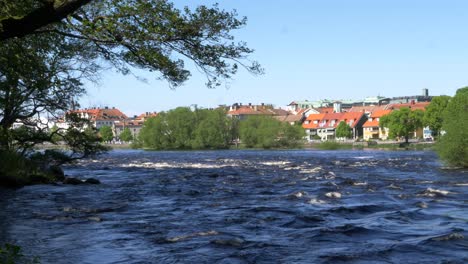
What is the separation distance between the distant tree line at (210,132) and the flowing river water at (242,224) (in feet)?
335

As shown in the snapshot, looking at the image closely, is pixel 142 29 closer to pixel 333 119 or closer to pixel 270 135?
pixel 270 135

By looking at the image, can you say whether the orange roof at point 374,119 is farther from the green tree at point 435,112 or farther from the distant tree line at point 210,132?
the green tree at point 435,112

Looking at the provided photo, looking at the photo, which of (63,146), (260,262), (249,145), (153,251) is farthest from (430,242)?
(249,145)

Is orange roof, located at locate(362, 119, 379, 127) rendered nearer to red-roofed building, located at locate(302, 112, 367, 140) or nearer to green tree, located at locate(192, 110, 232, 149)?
red-roofed building, located at locate(302, 112, 367, 140)

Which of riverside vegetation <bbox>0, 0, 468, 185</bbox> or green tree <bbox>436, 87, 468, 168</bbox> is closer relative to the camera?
riverside vegetation <bbox>0, 0, 468, 185</bbox>

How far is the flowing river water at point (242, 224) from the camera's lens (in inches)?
470

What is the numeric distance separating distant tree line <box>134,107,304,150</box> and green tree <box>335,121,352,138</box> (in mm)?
35774

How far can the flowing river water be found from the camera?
470 inches

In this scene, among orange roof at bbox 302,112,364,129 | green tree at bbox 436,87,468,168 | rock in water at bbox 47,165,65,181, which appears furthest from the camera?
orange roof at bbox 302,112,364,129

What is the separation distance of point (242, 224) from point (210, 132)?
4536 inches

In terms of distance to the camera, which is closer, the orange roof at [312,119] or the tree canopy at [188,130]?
the tree canopy at [188,130]

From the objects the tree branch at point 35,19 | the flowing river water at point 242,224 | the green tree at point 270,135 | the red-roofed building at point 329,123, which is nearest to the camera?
the tree branch at point 35,19

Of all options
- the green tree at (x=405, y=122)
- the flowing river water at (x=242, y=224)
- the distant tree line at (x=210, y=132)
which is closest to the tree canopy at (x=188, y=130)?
the distant tree line at (x=210, y=132)

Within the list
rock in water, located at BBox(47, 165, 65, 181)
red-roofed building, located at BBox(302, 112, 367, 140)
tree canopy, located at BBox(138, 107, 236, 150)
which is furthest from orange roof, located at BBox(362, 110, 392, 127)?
rock in water, located at BBox(47, 165, 65, 181)
